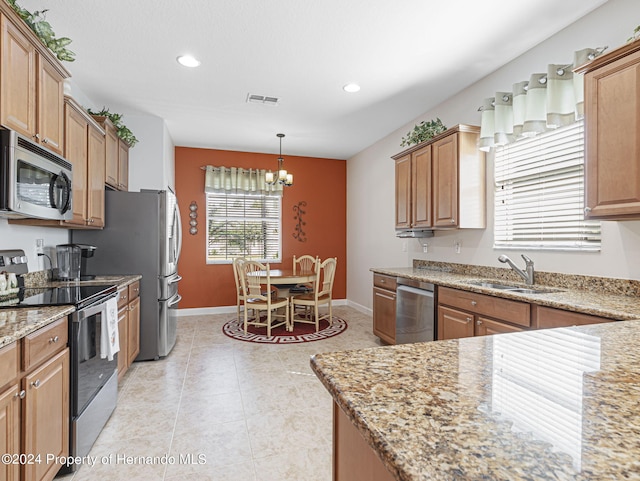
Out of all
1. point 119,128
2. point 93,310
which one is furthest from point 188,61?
point 93,310

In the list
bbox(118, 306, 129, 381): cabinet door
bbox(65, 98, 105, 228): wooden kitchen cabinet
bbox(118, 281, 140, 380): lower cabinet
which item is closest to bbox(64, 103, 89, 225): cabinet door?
bbox(65, 98, 105, 228): wooden kitchen cabinet

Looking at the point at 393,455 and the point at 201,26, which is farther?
the point at 201,26

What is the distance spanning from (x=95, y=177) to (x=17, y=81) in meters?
1.37

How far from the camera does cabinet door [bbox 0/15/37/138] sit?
68.9 inches

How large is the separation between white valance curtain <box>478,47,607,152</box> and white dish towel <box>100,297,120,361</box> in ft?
10.6

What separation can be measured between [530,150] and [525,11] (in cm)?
105

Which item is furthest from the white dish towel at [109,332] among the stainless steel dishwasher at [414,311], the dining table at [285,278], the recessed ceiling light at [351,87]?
the recessed ceiling light at [351,87]

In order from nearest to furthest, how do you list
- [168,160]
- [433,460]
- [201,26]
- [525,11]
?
[433,460] → [525,11] → [201,26] → [168,160]

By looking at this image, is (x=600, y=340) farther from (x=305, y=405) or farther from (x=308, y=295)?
(x=308, y=295)

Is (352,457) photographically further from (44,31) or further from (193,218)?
(193,218)

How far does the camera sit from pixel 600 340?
1.12 meters

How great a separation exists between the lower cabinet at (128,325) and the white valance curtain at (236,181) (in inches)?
104

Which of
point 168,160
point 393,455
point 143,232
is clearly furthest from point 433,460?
point 168,160

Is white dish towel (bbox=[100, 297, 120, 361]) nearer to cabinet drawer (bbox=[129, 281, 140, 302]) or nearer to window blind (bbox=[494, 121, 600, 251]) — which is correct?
cabinet drawer (bbox=[129, 281, 140, 302])
